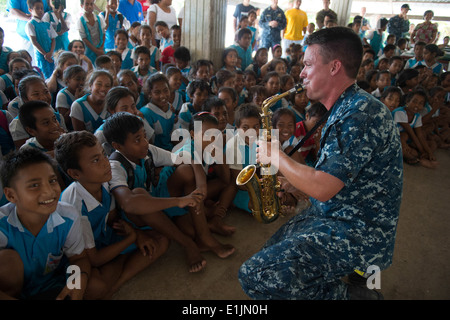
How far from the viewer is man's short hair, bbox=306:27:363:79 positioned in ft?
4.84

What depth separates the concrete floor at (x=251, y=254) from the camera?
189 centimetres

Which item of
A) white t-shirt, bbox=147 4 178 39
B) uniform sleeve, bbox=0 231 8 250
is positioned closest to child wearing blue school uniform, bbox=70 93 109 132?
uniform sleeve, bbox=0 231 8 250

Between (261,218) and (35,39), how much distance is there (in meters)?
4.46

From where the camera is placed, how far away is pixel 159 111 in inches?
133

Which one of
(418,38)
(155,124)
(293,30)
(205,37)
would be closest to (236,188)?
(155,124)

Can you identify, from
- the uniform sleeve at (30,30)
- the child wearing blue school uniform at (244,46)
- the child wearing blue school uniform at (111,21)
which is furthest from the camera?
the child wearing blue school uniform at (244,46)

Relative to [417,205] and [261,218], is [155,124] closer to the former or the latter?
[261,218]

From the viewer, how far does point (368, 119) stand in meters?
1.37

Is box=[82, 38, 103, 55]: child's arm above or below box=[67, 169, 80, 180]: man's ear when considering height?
above

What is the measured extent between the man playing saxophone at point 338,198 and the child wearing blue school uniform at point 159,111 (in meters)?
2.04

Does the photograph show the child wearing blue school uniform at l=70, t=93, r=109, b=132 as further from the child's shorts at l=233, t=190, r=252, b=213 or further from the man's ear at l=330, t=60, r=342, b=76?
the man's ear at l=330, t=60, r=342, b=76

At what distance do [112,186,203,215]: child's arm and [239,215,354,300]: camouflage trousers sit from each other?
0.61m

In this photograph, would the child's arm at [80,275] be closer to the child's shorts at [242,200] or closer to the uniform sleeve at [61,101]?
the child's shorts at [242,200]

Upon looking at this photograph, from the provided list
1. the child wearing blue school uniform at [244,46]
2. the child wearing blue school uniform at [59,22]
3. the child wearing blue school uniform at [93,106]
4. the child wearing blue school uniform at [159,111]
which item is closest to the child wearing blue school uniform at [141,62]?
the child wearing blue school uniform at [159,111]
